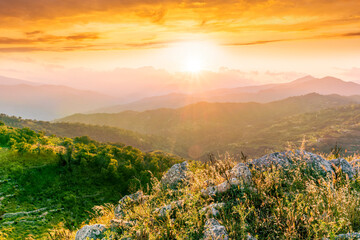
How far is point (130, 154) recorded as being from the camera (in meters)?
14.2

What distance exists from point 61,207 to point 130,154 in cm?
673

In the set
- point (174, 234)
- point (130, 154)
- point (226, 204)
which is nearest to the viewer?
point (174, 234)

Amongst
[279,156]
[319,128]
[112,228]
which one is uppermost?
[279,156]

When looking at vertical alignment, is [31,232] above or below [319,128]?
above

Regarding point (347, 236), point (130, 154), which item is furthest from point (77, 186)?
point (347, 236)

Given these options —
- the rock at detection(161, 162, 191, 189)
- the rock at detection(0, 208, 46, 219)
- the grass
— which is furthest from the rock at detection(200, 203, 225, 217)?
the rock at detection(0, 208, 46, 219)

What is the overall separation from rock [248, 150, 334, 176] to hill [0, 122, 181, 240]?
3775 mm

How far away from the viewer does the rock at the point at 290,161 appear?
5.96 meters

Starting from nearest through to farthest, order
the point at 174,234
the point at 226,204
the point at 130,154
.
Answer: the point at 174,234, the point at 226,204, the point at 130,154

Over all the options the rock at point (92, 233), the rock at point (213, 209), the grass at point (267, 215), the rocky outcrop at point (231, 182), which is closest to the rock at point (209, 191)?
the rocky outcrop at point (231, 182)

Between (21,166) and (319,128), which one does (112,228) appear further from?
(319,128)

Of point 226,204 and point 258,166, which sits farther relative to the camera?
point 258,166

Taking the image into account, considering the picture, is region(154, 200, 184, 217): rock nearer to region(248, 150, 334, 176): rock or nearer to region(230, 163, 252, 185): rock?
region(230, 163, 252, 185): rock

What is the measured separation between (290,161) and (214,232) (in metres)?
4.07
